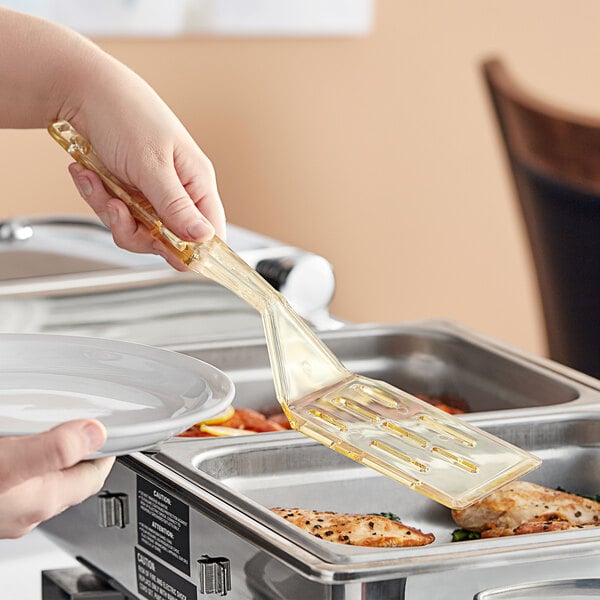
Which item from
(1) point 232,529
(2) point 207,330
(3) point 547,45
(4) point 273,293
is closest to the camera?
(1) point 232,529

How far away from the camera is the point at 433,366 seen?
1.30 metres

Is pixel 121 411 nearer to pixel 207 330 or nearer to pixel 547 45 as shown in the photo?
pixel 207 330

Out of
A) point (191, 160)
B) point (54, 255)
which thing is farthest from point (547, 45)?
point (191, 160)

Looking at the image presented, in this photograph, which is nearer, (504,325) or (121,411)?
(121,411)

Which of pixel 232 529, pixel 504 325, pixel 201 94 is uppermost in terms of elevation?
pixel 201 94

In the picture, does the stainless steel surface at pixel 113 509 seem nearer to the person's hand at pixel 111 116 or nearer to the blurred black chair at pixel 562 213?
the person's hand at pixel 111 116

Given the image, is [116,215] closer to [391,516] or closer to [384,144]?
[391,516]

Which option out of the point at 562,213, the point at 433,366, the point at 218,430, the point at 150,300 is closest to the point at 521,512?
the point at 218,430

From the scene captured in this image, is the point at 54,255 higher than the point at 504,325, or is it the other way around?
the point at 54,255

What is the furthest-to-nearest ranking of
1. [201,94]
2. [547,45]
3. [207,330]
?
[547,45]
[201,94]
[207,330]

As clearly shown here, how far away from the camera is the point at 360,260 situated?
9.46 feet

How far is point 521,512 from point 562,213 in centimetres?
125

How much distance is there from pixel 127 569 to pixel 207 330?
22.9 inches

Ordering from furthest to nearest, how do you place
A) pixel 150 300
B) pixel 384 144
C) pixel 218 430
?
pixel 384 144 < pixel 150 300 < pixel 218 430
